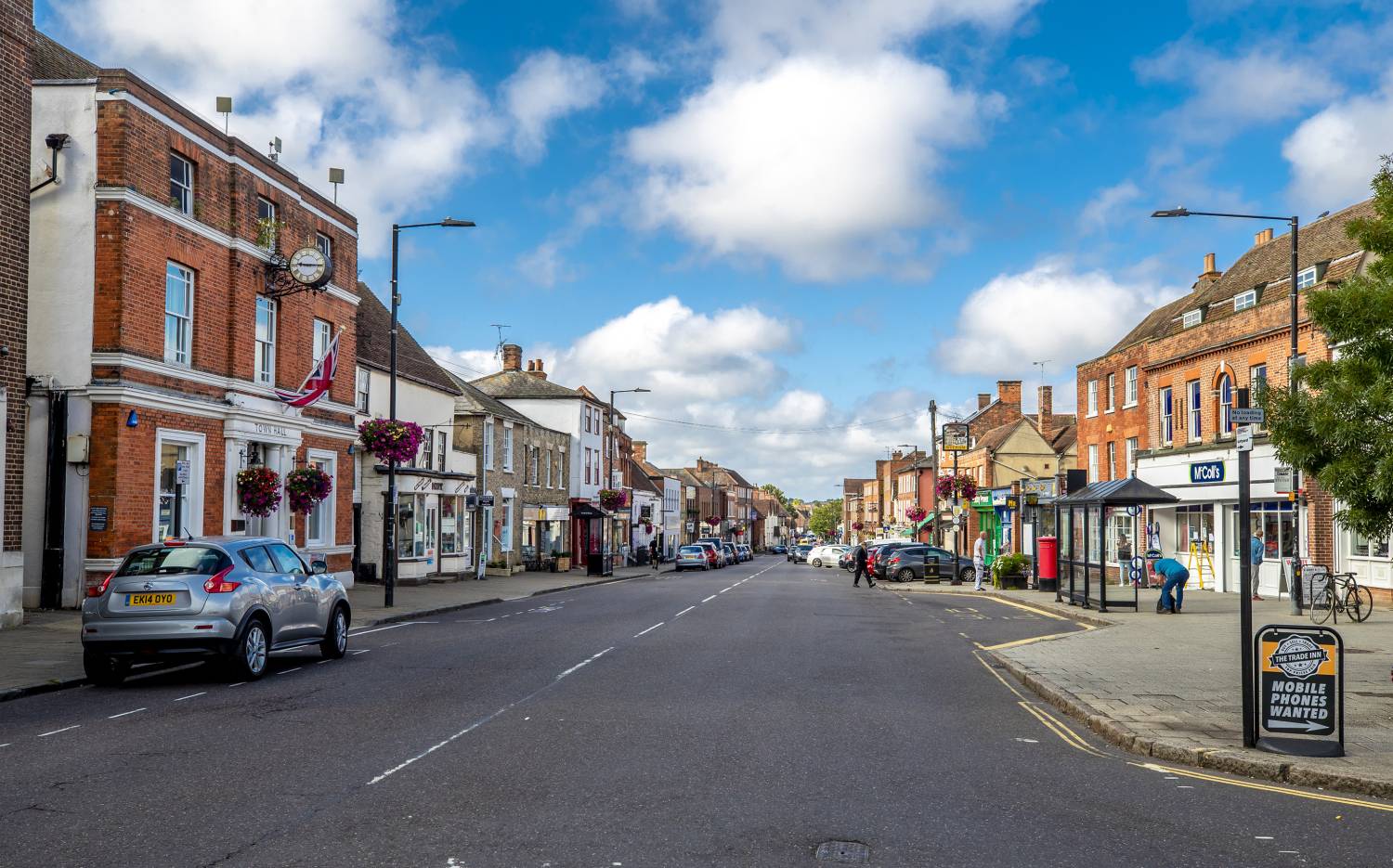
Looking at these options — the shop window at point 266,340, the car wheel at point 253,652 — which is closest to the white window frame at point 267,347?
the shop window at point 266,340

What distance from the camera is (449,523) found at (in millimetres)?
38406

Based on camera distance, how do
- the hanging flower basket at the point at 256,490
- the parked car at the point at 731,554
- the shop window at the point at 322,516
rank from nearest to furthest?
the hanging flower basket at the point at 256,490 < the shop window at the point at 322,516 < the parked car at the point at 731,554

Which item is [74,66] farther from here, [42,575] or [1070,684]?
[1070,684]

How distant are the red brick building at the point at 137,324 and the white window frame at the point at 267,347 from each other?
9 cm

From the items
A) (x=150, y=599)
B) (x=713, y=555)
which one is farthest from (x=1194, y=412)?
(x=713, y=555)

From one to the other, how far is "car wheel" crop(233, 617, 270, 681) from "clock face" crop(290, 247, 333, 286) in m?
13.3

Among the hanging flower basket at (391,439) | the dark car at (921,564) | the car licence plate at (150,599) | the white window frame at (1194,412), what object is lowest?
the dark car at (921,564)

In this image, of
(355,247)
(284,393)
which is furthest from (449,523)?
(284,393)

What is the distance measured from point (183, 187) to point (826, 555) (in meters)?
56.1

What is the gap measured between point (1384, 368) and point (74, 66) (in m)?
25.3

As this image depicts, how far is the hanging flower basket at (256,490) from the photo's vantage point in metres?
22.7

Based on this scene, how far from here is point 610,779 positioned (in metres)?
7.79

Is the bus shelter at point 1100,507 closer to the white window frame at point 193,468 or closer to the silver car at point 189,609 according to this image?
the silver car at point 189,609

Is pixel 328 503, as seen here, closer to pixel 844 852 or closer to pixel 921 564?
pixel 921 564
